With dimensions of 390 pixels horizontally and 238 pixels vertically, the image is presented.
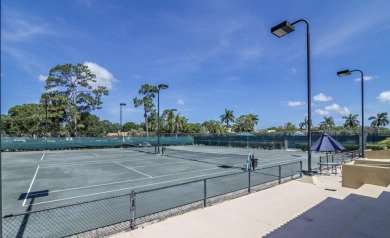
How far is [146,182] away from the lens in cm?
1337

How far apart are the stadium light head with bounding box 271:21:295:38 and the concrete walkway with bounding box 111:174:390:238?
6560 millimetres

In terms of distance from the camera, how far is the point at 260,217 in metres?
7.12

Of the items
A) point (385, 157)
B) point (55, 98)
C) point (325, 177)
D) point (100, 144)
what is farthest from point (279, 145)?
point (55, 98)

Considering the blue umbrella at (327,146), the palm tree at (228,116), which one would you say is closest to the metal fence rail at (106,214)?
the blue umbrella at (327,146)

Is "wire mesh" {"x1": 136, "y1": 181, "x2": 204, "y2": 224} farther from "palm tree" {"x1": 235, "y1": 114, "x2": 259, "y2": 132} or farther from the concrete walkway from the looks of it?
"palm tree" {"x1": 235, "y1": 114, "x2": 259, "y2": 132}

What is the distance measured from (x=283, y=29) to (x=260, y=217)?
7.31 m

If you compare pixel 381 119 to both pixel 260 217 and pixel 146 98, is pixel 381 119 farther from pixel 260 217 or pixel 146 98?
pixel 260 217

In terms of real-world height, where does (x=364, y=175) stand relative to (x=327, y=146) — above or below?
below

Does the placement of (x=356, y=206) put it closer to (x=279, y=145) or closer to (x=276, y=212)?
(x=276, y=212)

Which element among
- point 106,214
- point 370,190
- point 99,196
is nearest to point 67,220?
point 106,214

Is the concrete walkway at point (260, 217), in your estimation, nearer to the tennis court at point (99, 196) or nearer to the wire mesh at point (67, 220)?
the tennis court at point (99, 196)

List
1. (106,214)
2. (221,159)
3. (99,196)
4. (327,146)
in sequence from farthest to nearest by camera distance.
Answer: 1. (221,159)
2. (327,146)
3. (99,196)
4. (106,214)

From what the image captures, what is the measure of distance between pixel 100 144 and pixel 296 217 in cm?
4172

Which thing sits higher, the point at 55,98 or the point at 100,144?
the point at 55,98
